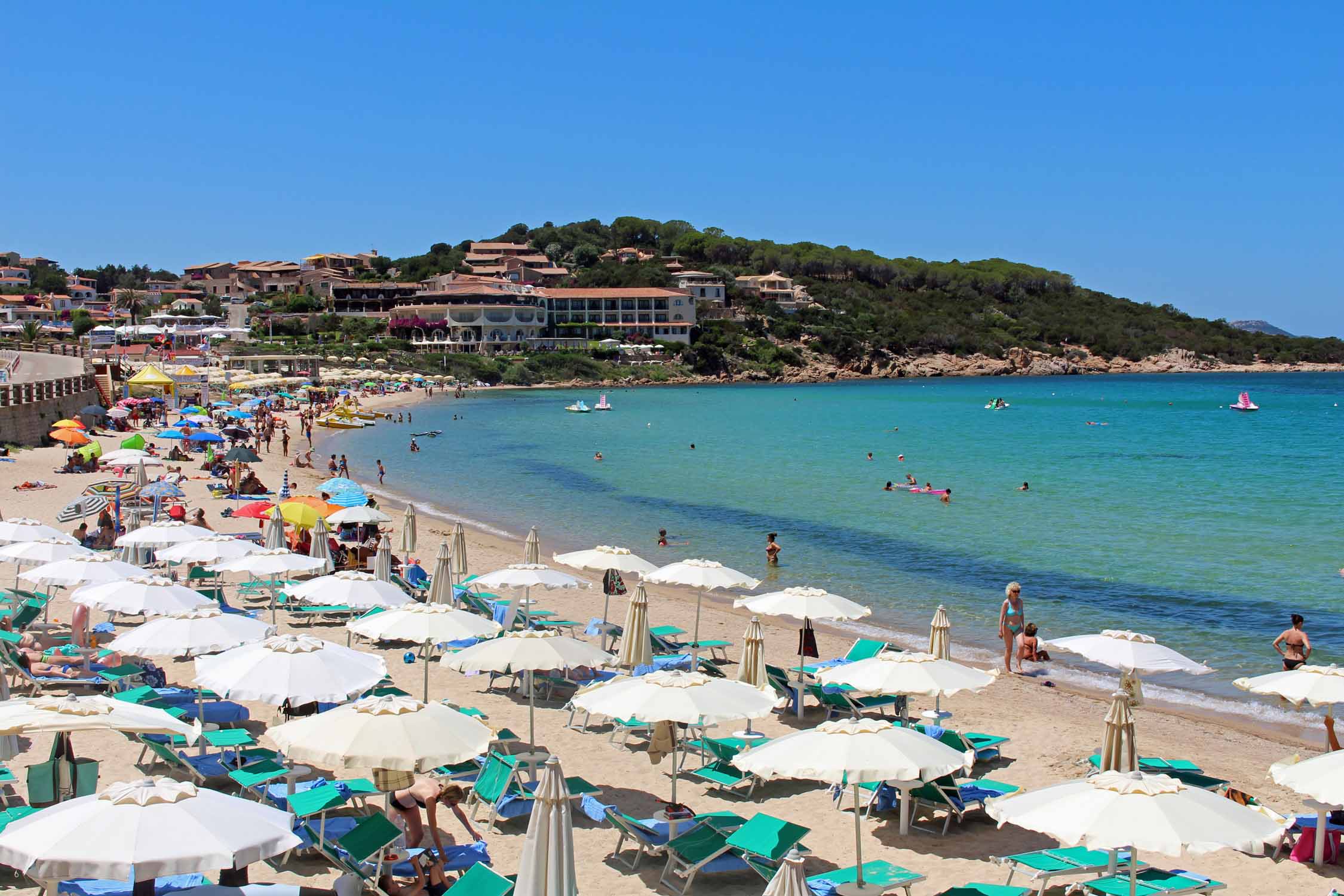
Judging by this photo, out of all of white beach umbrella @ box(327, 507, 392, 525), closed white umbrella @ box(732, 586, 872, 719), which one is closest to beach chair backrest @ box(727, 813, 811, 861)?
closed white umbrella @ box(732, 586, 872, 719)

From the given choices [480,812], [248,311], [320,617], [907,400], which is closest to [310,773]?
[480,812]

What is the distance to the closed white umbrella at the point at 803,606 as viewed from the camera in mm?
10531

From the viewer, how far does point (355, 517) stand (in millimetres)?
17391

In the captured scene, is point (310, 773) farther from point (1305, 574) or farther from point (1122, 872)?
point (1305, 574)

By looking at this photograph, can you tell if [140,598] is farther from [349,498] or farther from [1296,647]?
[1296,647]

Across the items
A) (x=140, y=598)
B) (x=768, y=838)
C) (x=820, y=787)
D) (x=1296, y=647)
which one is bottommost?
(x=820, y=787)

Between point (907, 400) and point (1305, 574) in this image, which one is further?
point (907, 400)

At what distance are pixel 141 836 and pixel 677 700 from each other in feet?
11.8

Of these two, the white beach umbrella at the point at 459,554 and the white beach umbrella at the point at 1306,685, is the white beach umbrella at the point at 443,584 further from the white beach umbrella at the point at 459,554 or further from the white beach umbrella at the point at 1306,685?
the white beach umbrella at the point at 1306,685

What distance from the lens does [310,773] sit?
7.80 meters

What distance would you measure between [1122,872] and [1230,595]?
46.1 feet

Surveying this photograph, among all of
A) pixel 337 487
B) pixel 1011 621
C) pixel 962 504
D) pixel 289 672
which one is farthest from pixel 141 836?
pixel 962 504

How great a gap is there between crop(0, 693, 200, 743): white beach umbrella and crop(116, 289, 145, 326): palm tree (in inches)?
4652

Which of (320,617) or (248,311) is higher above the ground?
(248,311)
